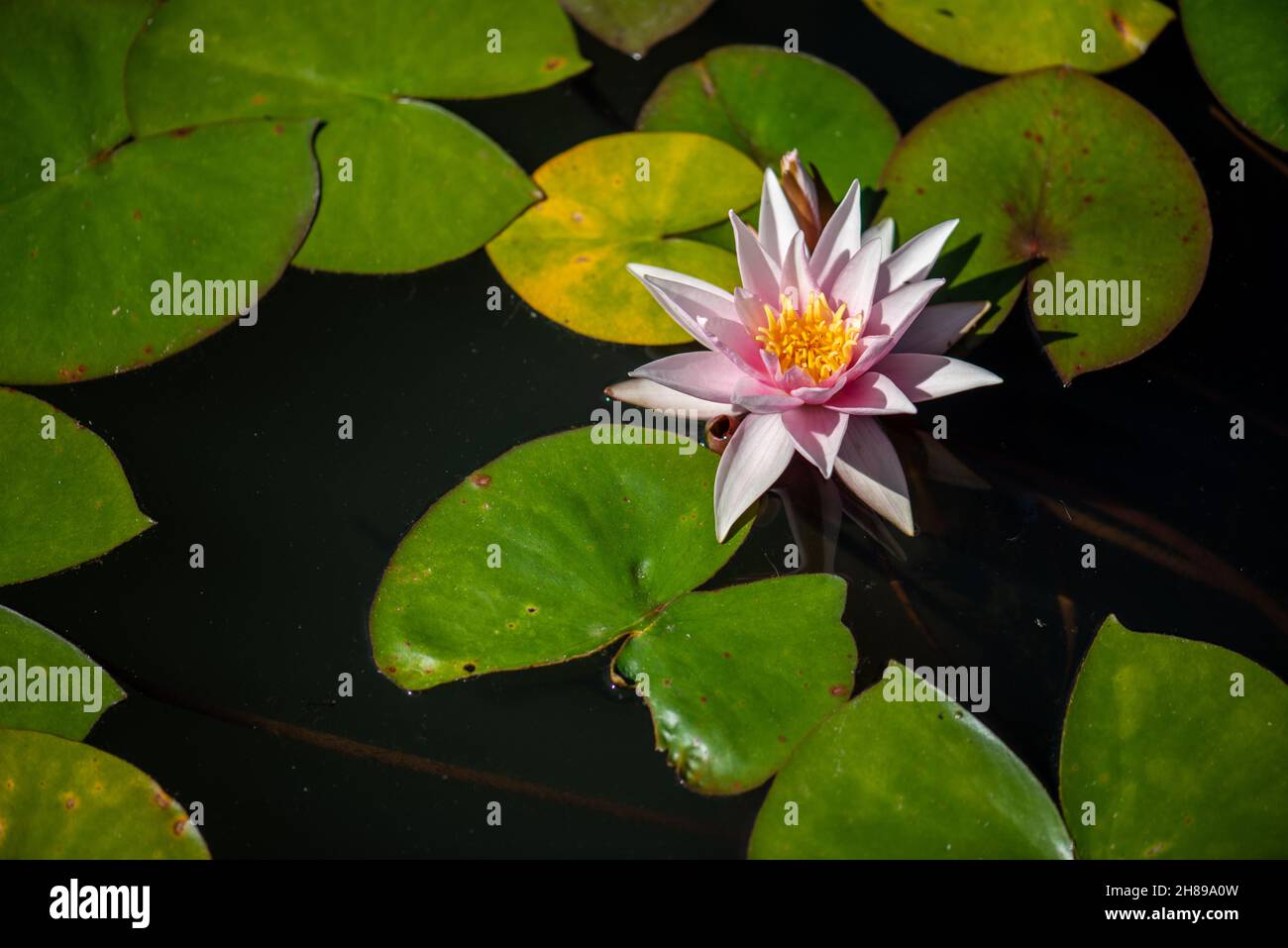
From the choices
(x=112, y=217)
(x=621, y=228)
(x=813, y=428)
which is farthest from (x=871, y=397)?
(x=112, y=217)

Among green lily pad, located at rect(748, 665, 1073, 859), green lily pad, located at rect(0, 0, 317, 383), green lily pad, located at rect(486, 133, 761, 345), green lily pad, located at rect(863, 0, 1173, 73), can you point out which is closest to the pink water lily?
green lily pad, located at rect(486, 133, 761, 345)

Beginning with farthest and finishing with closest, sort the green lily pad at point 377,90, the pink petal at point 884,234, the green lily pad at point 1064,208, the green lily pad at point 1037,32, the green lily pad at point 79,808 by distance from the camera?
the green lily pad at point 1037,32, the green lily pad at point 377,90, the green lily pad at point 1064,208, the pink petal at point 884,234, the green lily pad at point 79,808

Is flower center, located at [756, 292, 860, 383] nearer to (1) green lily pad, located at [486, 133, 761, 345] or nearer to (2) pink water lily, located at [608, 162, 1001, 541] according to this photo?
(2) pink water lily, located at [608, 162, 1001, 541]

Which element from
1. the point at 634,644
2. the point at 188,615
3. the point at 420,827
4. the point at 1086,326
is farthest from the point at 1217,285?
the point at 188,615

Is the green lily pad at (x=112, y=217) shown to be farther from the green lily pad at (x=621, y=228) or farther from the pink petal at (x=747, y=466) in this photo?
the pink petal at (x=747, y=466)

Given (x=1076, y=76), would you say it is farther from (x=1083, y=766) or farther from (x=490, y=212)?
(x=1083, y=766)

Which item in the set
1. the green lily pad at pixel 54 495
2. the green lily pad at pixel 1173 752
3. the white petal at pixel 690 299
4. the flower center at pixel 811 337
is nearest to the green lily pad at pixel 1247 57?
the flower center at pixel 811 337
